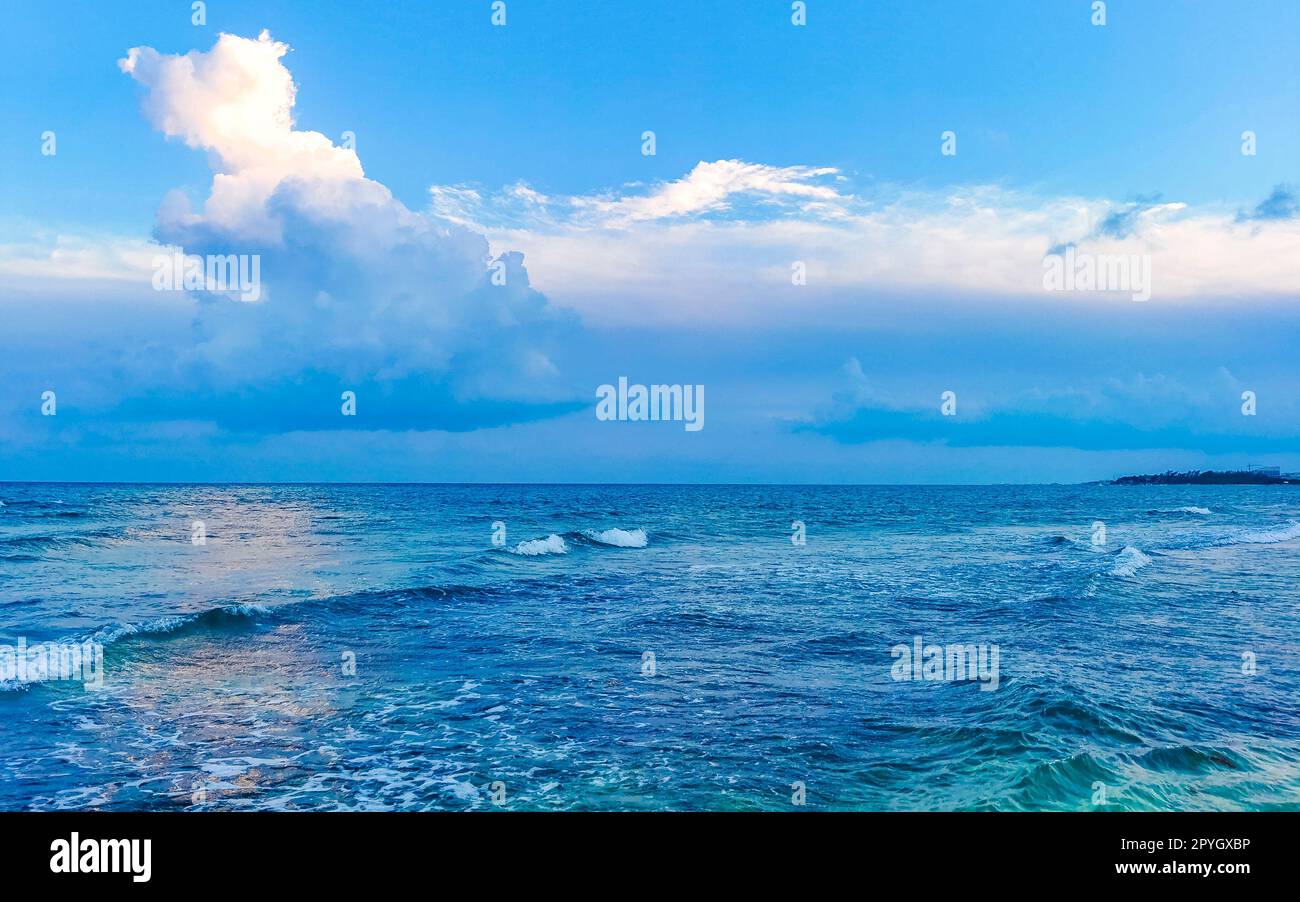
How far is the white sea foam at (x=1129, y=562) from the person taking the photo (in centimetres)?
2864

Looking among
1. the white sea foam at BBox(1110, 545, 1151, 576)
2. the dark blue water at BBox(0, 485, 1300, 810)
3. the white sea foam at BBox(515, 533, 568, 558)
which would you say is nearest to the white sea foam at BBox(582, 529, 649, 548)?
the white sea foam at BBox(515, 533, 568, 558)

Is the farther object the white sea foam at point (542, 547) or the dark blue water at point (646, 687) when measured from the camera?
the white sea foam at point (542, 547)

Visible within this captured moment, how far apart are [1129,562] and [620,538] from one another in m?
23.8

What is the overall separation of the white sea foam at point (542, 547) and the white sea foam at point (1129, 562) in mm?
22977

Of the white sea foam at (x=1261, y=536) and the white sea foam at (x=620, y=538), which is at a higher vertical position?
the white sea foam at (x=620, y=538)

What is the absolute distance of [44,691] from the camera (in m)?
13.3

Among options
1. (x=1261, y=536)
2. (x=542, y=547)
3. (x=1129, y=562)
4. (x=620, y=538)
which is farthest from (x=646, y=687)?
(x=1261, y=536)

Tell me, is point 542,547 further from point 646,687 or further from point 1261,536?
point 1261,536

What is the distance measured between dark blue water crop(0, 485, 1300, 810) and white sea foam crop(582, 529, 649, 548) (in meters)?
10.3

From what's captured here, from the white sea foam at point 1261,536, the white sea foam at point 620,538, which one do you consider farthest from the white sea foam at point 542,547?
the white sea foam at point 1261,536

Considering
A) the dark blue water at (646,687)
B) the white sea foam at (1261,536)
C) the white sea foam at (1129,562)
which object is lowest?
the white sea foam at (1261,536)

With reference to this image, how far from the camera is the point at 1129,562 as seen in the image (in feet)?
103

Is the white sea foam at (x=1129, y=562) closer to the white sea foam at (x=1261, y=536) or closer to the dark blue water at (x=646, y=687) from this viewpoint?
the dark blue water at (x=646, y=687)

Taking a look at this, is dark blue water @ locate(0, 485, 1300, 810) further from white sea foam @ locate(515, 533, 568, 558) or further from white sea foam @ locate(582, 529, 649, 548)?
white sea foam @ locate(582, 529, 649, 548)
